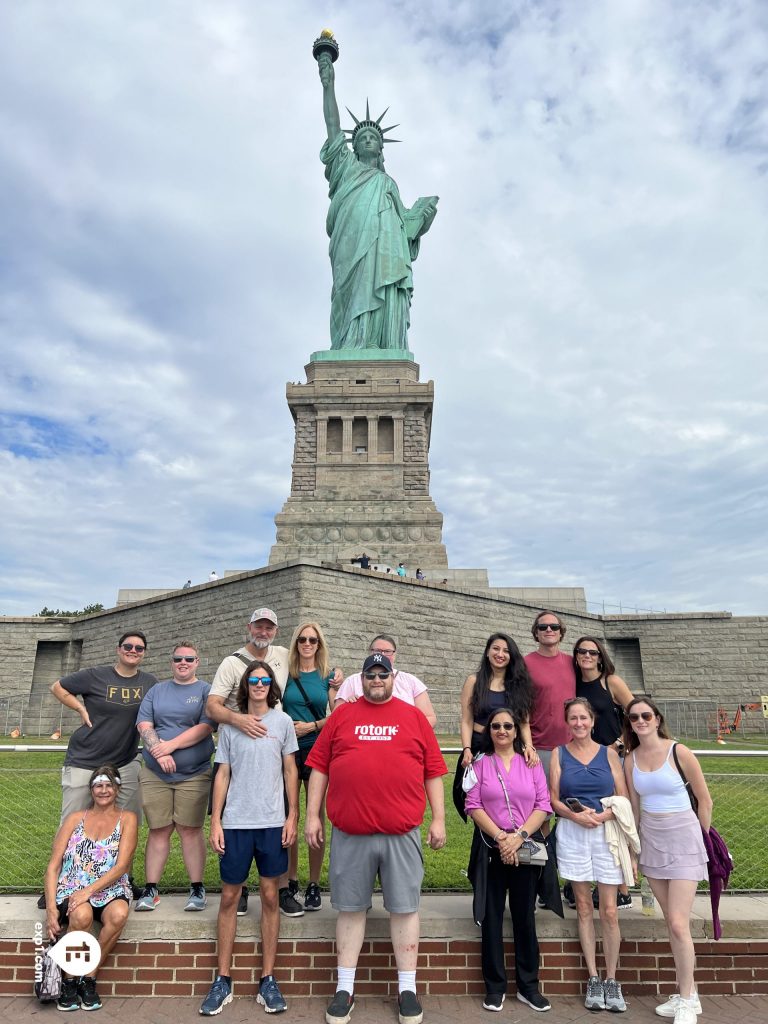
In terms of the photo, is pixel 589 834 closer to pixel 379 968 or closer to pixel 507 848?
pixel 507 848

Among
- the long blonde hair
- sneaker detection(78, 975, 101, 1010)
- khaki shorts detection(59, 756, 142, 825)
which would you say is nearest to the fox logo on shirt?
the long blonde hair

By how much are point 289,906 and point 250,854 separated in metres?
0.66

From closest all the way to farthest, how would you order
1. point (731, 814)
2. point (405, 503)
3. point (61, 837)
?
point (61, 837), point (731, 814), point (405, 503)

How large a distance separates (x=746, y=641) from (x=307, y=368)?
2171 cm

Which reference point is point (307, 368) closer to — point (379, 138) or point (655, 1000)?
point (379, 138)

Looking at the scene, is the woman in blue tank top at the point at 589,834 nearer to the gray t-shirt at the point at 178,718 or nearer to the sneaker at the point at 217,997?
the sneaker at the point at 217,997

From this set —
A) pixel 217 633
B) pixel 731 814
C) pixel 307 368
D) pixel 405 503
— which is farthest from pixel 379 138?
pixel 731 814

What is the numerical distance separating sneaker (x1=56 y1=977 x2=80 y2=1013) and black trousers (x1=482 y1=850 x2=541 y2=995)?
2.41 metres

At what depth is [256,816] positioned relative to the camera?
4555 millimetres

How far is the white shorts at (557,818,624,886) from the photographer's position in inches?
177

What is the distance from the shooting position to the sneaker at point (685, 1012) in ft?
13.6

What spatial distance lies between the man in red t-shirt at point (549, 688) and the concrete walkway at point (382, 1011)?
Result: 4.67 ft

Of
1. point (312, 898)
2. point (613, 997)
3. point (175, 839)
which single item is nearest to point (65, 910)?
point (312, 898)

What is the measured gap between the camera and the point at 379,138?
132ft
